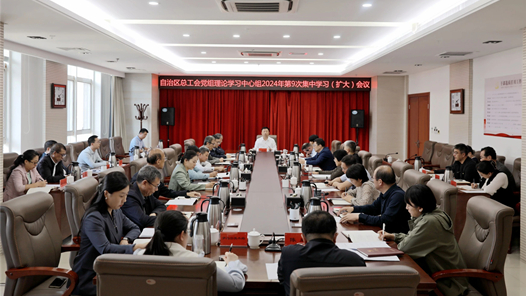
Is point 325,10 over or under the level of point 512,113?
over

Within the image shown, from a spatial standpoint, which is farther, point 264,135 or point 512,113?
point 264,135

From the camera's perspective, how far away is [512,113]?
6.45m

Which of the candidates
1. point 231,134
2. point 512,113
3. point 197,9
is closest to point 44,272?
point 197,9

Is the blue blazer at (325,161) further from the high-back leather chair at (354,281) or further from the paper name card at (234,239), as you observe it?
the high-back leather chair at (354,281)

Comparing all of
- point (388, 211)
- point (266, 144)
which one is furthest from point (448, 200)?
point (266, 144)

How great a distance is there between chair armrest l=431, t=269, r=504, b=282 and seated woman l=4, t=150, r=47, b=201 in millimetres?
4203

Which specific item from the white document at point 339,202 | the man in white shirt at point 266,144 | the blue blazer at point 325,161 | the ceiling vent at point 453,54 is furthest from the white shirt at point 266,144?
the white document at point 339,202

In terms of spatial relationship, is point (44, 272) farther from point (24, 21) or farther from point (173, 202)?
point (24, 21)

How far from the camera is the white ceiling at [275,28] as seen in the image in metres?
4.68

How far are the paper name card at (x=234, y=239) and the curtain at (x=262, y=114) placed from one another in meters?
9.45

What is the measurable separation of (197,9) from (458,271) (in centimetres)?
396

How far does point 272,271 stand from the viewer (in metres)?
2.18

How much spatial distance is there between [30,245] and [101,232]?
38 centimetres

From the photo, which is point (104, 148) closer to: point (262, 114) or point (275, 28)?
point (262, 114)
